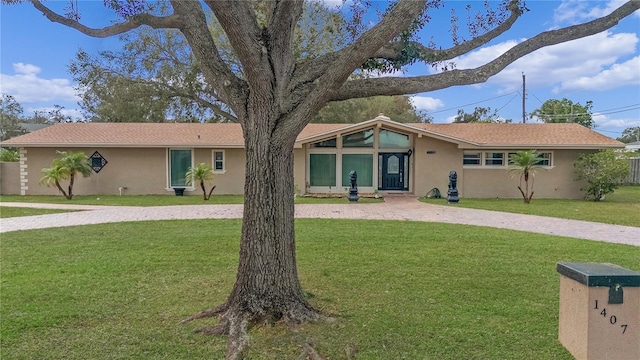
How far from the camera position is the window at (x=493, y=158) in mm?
18531

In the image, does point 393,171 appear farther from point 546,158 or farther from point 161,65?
point 161,65

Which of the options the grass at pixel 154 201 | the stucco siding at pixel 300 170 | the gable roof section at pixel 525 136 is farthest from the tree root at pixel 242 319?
the gable roof section at pixel 525 136

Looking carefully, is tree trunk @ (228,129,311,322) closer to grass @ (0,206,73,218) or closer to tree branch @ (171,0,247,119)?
tree branch @ (171,0,247,119)

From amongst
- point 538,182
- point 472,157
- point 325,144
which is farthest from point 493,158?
point 325,144

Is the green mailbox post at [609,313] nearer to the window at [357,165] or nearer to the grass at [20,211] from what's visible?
the grass at [20,211]

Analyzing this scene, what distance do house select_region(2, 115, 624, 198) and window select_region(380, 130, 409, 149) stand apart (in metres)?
0.05

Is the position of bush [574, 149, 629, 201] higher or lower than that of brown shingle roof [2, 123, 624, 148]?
lower

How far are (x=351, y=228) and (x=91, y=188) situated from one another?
48.0 feet

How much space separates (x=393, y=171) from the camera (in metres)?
19.1

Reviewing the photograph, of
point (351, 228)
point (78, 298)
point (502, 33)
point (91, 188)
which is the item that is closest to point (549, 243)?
point (351, 228)

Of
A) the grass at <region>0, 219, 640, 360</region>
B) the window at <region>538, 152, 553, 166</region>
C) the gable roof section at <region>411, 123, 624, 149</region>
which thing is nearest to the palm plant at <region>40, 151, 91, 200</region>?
the grass at <region>0, 219, 640, 360</region>

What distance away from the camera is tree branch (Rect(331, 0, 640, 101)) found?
409 cm

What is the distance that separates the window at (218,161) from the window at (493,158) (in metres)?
12.1

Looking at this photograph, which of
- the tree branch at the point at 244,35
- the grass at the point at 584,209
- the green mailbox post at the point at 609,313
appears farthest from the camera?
the grass at the point at 584,209
